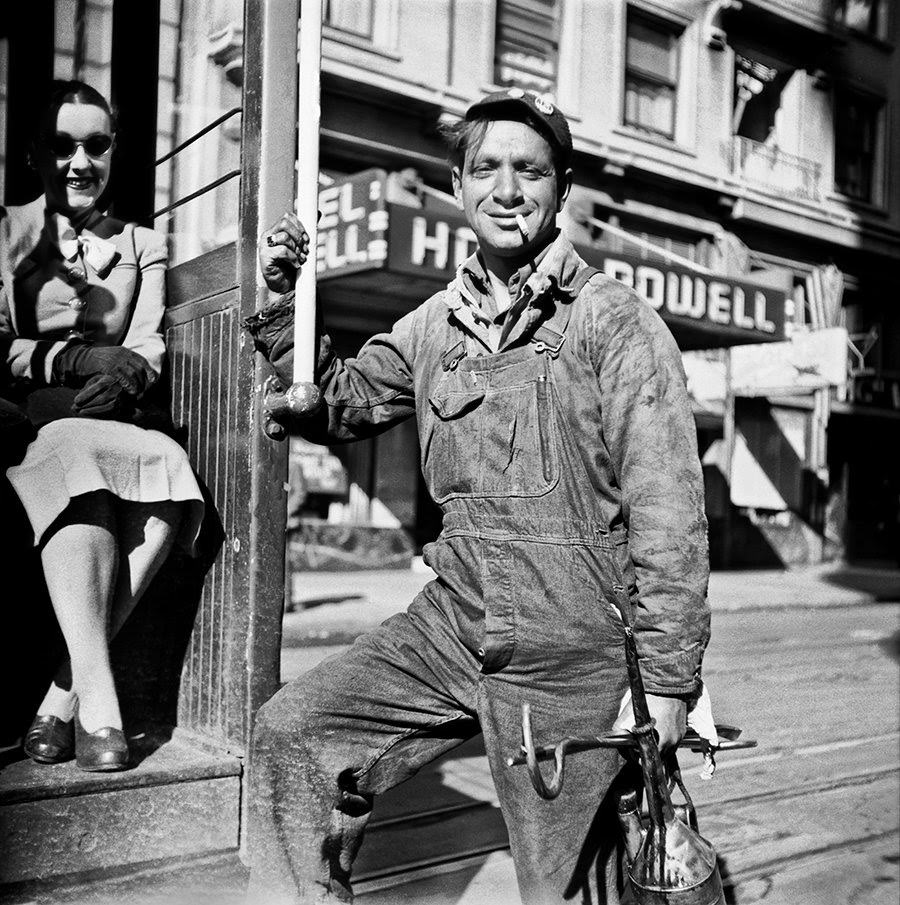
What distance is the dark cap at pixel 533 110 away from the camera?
2.55 meters

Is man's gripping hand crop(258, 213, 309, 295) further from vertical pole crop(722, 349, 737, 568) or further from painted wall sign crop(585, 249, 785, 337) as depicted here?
vertical pole crop(722, 349, 737, 568)

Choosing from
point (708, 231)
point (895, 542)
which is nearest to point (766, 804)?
point (708, 231)

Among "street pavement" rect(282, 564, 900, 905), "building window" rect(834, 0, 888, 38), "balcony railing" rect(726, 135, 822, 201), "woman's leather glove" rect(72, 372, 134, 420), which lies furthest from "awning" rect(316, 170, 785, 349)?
"building window" rect(834, 0, 888, 38)

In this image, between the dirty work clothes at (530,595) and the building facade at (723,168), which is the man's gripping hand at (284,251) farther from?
the building facade at (723,168)

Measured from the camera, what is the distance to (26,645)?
146 inches

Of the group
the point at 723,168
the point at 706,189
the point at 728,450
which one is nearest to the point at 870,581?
the point at 728,450

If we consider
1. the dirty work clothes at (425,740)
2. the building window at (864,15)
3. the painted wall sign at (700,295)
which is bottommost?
the dirty work clothes at (425,740)

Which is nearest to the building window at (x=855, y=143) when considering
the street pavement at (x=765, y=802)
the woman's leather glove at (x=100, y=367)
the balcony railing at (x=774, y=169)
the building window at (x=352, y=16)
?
the balcony railing at (x=774, y=169)

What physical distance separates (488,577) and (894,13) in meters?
28.6

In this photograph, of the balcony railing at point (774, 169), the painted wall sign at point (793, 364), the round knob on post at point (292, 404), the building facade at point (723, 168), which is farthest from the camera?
the balcony railing at point (774, 169)

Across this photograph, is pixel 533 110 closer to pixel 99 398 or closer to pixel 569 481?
pixel 569 481

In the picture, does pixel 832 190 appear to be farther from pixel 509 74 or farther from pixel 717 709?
pixel 717 709

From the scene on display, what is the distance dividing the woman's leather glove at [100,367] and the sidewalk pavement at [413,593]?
7.03m

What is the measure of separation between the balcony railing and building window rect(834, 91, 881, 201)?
137 centimetres
